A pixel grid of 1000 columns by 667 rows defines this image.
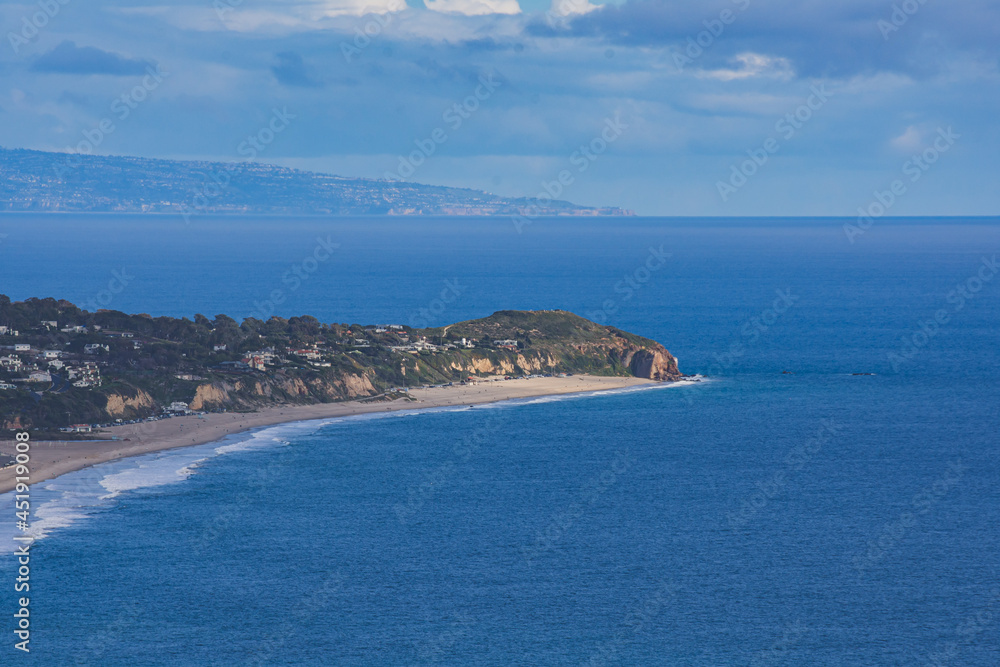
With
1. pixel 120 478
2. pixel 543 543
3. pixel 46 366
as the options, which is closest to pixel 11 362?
pixel 46 366

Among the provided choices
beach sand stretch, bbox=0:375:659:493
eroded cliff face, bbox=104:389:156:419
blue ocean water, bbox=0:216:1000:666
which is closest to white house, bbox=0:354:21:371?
eroded cliff face, bbox=104:389:156:419

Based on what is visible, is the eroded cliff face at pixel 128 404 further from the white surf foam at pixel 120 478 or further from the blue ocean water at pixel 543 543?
the blue ocean water at pixel 543 543

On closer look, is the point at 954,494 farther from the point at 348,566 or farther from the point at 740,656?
the point at 348,566

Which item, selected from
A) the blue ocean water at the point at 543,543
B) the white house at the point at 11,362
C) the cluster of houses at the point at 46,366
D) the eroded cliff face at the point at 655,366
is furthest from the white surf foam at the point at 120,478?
the eroded cliff face at the point at 655,366

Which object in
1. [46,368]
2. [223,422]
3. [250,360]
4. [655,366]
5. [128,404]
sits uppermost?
[46,368]

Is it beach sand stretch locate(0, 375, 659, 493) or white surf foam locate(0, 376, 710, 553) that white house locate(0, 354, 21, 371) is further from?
white surf foam locate(0, 376, 710, 553)

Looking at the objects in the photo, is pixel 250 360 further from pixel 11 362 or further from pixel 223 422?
pixel 11 362
